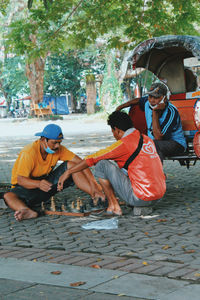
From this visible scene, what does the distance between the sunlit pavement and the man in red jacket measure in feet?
1.16

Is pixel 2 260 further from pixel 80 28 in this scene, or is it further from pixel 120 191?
pixel 80 28

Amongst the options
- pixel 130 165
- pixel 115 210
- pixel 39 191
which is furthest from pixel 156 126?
pixel 39 191

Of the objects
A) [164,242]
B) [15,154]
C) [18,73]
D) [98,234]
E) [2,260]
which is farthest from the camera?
[18,73]

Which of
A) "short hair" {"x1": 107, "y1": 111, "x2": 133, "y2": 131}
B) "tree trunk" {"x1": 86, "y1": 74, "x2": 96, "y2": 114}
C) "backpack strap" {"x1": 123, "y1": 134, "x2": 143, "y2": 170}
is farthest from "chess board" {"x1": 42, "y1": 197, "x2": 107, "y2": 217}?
"tree trunk" {"x1": 86, "y1": 74, "x2": 96, "y2": 114}

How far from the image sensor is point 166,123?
8.23m

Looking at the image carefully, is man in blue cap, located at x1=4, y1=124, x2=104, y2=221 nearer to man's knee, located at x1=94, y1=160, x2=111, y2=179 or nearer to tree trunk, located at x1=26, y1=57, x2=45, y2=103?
man's knee, located at x1=94, y1=160, x2=111, y2=179

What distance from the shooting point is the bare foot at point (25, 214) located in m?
7.26

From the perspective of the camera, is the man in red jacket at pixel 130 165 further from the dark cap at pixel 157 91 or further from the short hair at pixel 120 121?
the dark cap at pixel 157 91

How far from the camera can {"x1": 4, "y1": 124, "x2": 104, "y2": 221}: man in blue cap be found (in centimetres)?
734

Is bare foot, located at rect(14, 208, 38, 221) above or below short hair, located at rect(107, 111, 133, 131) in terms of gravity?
below

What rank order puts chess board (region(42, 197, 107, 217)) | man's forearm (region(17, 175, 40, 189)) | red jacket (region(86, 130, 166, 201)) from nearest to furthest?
red jacket (region(86, 130, 166, 201)) < man's forearm (region(17, 175, 40, 189)) < chess board (region(42, 197, 107, 217))

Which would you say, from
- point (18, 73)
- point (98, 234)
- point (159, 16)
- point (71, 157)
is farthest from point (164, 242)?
point (18, 73)

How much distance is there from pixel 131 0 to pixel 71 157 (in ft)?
27.9

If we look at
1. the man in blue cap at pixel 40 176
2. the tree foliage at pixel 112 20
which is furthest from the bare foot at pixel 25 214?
the tree foliage at pixel 112 20
